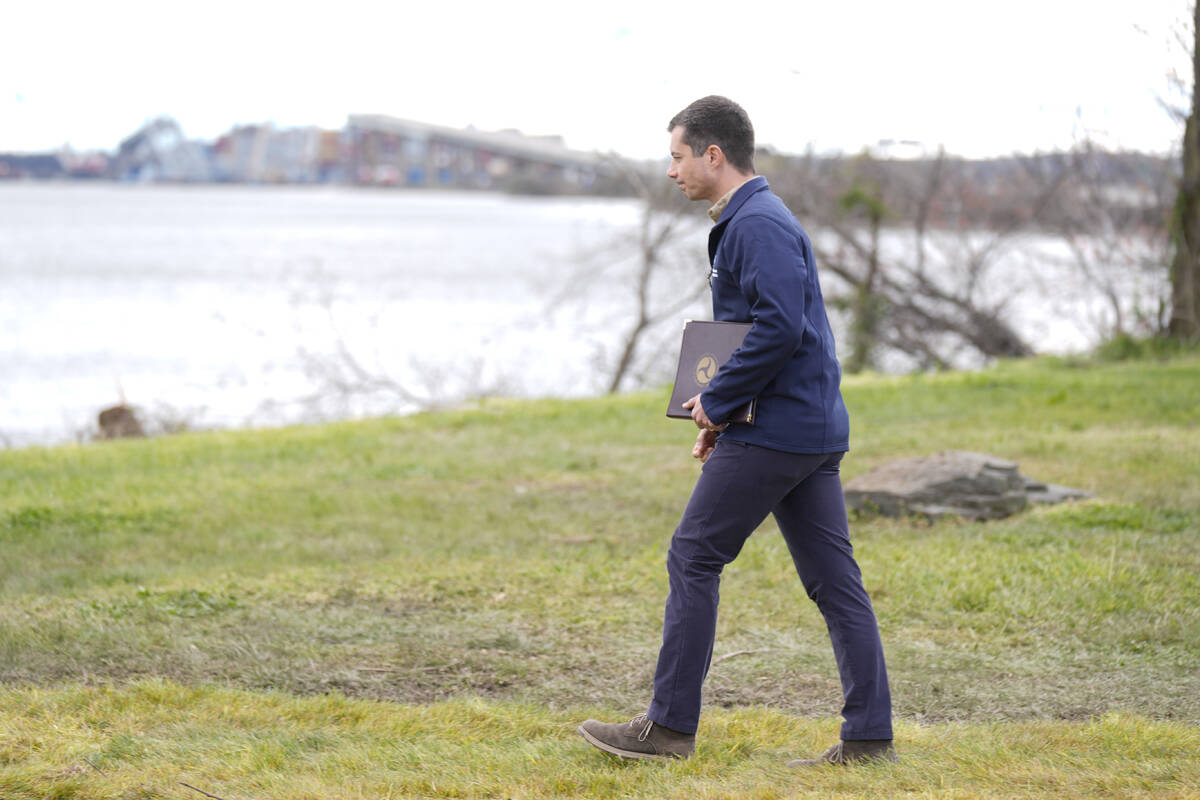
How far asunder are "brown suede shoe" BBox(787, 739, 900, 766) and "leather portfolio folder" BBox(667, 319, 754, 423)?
1.08m

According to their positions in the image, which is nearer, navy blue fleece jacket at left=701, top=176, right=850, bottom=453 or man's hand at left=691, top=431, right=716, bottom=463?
navy blue fleece jacket at left=701, top=176, right=850, bottom=453

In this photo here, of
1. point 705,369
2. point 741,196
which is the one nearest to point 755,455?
point 705,369

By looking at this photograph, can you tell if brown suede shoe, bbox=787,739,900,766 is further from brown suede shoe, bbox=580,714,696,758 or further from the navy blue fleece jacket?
the navy blue fleece jacket

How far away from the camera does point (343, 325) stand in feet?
111

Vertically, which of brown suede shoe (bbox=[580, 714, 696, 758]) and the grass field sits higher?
brown suede shoe (bbox=[580, 714, 696, 758])

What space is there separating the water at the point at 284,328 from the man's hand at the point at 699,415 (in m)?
12.9

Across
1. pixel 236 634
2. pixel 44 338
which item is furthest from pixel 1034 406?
pixel 44 338

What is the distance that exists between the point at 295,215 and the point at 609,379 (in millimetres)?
135103

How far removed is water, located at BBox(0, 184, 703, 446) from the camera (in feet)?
69.8

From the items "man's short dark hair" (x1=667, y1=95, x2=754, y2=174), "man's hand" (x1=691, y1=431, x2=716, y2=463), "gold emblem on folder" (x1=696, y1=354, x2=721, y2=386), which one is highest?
"man's short dark hair" (x1=667, y1=95, x2=754, y2=174)

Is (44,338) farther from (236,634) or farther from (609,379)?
(236,634)

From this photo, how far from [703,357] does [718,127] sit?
688 millimetres

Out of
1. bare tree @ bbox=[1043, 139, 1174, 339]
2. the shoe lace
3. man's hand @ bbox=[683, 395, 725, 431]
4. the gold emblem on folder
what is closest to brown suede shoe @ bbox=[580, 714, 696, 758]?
the shoe lace

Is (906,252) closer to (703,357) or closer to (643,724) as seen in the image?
(703,357)
